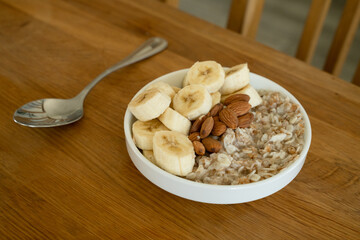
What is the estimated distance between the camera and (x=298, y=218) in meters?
0.56

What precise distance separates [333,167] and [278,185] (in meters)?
0.16

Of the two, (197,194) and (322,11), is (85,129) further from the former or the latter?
(322,11)

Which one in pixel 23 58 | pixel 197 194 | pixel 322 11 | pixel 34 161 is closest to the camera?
pixel 197 194

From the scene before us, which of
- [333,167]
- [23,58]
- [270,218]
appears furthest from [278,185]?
[23,58]

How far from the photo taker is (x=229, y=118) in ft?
1.91

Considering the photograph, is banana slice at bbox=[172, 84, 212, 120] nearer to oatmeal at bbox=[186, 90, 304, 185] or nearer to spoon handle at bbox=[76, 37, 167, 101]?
oatmeal at bbox=[186, 90, 304, 185]

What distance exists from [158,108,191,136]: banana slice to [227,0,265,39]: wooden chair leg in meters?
0.63

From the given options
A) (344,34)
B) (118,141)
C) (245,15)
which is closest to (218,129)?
(118,141)

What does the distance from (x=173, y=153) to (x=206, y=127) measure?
81 millimetres

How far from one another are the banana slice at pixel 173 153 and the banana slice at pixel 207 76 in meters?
0.12

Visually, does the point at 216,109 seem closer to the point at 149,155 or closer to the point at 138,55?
the point at 149,155

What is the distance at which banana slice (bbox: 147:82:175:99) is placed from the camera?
62 centimetres

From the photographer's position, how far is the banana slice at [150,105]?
1.87 feet

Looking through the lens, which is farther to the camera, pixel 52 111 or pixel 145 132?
pixel 52 111
